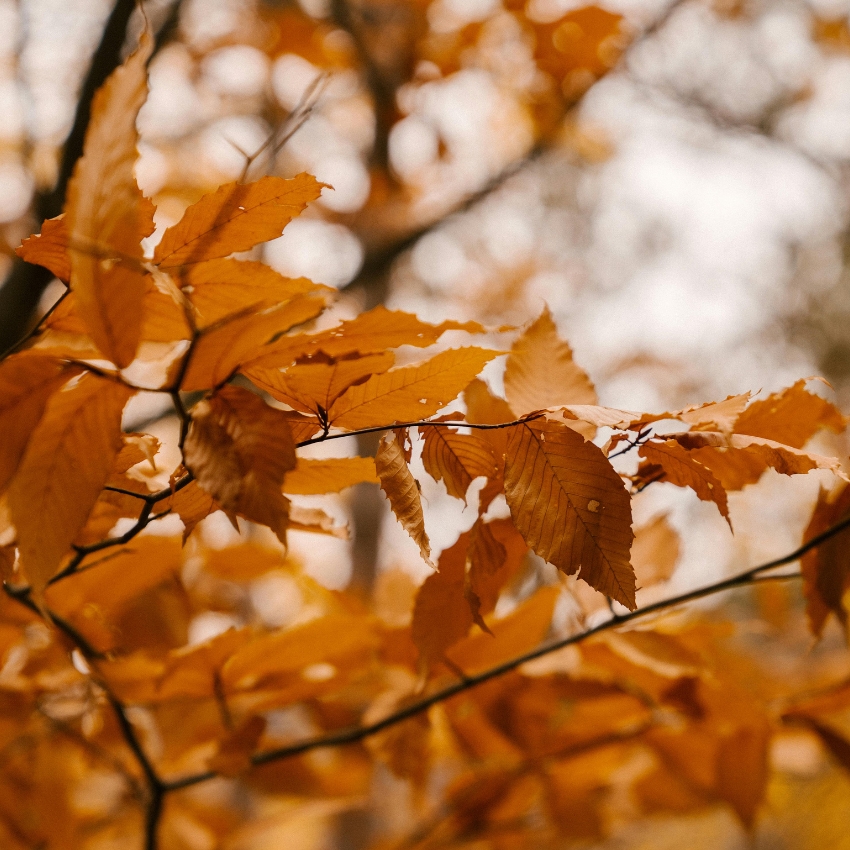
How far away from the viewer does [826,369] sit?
4.98 metres

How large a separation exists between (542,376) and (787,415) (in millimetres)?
138

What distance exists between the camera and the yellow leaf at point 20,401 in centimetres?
26

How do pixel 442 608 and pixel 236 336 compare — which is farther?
pixel 442 608

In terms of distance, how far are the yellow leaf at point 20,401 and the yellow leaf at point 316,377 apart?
78 mm

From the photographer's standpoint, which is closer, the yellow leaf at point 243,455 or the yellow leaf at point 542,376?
the yellow leaf at point 243,455

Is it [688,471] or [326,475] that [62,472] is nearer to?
[326,475]

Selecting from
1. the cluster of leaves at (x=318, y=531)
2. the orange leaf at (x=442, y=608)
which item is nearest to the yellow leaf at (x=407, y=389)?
the cluster of leaves at (x=318, y=531)

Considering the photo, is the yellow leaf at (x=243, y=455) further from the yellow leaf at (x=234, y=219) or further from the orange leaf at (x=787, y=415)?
the orange leaf at (x=787, y=415)

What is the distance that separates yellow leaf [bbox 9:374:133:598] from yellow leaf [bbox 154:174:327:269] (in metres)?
0.08

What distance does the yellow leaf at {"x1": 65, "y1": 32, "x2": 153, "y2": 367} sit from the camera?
0.21 m

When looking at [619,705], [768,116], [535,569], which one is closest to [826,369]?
[768,116]

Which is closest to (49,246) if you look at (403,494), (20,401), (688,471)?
(20,401)

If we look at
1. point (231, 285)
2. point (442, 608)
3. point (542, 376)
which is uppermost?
point (231, 285)

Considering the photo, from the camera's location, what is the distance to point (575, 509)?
1.00 feet
